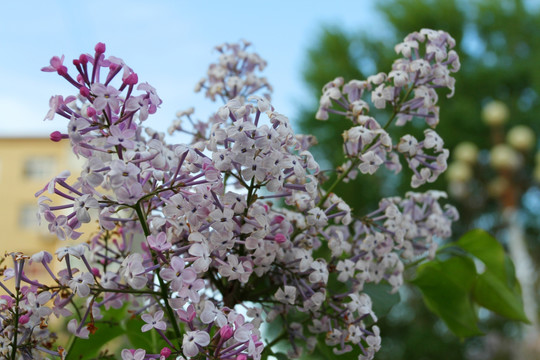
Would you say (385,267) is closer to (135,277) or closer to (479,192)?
(135,277)

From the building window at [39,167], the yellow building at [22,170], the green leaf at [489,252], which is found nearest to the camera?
the green leaf at [489,252]

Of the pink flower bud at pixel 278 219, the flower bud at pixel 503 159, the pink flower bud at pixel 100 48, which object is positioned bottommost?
the pink flower bud at pixel 278 219

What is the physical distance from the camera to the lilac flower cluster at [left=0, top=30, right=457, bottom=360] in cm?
29

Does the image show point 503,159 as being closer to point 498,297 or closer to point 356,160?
point 498,297

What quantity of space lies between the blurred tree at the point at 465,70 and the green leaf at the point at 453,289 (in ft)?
17.5

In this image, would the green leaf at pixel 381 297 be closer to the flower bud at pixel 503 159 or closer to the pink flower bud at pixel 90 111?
the pink flower bud at pixel 90 111

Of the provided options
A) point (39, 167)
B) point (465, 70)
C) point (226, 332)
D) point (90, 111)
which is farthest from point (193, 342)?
point (39, 167)

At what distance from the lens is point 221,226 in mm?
308

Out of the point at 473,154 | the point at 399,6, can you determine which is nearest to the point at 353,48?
the point at 399,6

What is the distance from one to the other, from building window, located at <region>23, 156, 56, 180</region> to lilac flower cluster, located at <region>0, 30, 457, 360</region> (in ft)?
36.1

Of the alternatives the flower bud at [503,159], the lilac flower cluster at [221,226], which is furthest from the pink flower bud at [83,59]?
the flower bud at [503,159]

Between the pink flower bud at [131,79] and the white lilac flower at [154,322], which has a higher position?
the pink flower bud at [131,79]

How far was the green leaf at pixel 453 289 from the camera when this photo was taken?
490 millimetres

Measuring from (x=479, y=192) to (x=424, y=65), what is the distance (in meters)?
6.73
